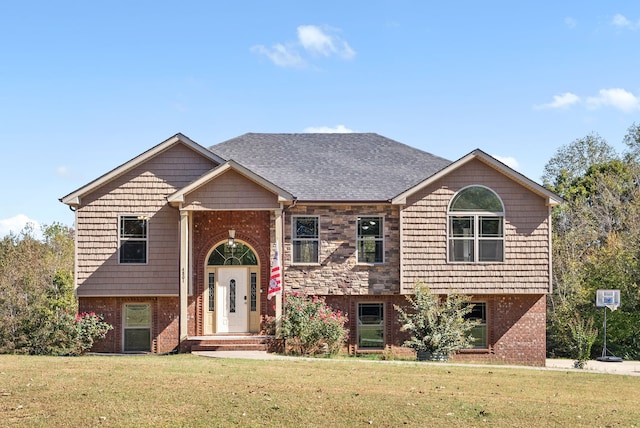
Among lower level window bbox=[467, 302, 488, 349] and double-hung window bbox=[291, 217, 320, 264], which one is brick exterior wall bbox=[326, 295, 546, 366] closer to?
lower level window bbox=[467, 302, 488, 349]

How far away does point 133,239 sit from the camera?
2239 centimetres

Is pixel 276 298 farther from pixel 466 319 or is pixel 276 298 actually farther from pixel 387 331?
pixel 466 319

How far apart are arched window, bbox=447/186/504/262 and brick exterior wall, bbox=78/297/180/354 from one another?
30.4 ft

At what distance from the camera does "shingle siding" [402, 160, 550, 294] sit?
73.7ft

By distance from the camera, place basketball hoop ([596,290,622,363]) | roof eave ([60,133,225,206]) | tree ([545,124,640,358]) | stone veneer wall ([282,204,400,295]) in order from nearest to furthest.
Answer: roof eave ([60,133,225,206]) < stone veneer wall ([282,204,400,295]) < basketball hoop ([596,290,622,363]) < tree ([545,124,640,358])

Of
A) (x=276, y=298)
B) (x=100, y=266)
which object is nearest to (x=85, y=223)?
(x=100, y=266)

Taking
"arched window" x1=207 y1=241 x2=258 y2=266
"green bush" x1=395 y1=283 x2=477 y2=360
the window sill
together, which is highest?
"arched window" x1=207 y1=241 x2=258 y2=266

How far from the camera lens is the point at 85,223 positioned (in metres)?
22.3

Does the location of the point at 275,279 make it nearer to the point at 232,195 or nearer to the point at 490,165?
the point at 232,195

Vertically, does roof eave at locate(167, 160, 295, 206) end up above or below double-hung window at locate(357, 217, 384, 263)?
above

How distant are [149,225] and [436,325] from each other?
9.62m

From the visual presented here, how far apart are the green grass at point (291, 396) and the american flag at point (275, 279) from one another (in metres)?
4.76

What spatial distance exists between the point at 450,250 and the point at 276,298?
232 inches

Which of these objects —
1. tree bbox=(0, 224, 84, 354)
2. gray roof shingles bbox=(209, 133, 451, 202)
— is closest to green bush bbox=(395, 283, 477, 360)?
gray roof shingles bbox=(209, 133, 451, 202)
